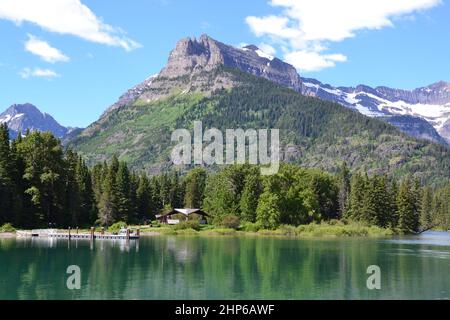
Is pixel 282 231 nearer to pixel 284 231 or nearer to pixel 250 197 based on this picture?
pixel 284 231

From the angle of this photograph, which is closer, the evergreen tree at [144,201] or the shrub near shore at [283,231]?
the shrub near shore at [283,231]

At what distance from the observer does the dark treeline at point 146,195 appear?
10956 centimetres

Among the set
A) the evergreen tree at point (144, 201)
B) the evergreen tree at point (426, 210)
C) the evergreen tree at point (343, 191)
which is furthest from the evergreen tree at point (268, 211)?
the evergreen tree at point (426, 210)

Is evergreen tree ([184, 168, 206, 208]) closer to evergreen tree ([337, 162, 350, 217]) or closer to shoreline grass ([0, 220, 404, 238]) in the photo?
shoreline grass ([0, 220, 404, 238])

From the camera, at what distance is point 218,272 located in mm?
54750

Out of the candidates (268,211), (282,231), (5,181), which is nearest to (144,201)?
(268,211)

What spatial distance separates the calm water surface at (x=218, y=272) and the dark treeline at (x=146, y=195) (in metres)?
29.1

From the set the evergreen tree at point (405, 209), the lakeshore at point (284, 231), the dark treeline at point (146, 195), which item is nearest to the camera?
the dark treeline at point (146, 195)

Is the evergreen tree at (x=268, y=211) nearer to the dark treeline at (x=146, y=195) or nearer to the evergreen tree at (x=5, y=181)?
the dark treeline at (x=146, y=195)

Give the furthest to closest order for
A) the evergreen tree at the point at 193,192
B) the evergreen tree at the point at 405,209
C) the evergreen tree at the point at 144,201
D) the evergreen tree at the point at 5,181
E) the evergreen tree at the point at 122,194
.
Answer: the evergreen tree at the point at 193,192 → the evergreen tree at the point at 144,201 → the evergreen tree at the point at 405,209 → the evergreen tree at the point at 122,194 → the evergreen tree at the point at 5,181

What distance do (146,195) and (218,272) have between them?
3840 inches

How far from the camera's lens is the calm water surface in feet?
141
